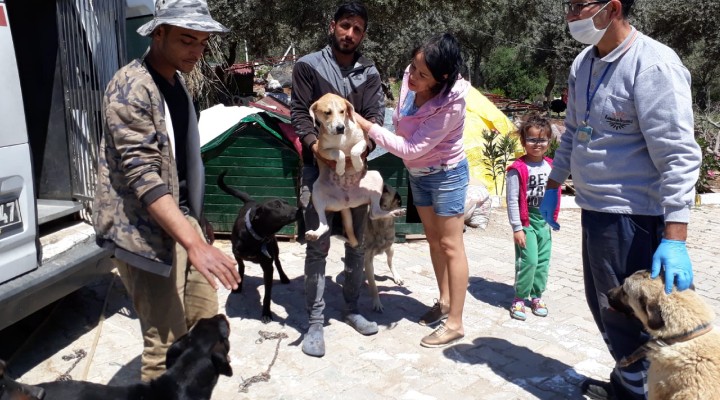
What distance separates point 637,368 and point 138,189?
258 centimetres

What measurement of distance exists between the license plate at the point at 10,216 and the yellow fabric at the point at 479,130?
19.7ft

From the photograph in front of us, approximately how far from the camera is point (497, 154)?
8523mm

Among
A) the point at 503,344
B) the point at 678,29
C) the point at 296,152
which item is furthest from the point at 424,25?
the point at 503,344

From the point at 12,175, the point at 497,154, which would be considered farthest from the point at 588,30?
the point at 497,154

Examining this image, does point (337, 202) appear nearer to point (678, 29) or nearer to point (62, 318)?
point (62, 318)

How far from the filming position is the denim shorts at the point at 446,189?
4133 millimetres

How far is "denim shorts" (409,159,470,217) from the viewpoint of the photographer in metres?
4.13

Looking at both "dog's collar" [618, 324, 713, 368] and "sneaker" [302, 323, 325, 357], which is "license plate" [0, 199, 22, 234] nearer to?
"sneaker" [302, 323, 325, 357]

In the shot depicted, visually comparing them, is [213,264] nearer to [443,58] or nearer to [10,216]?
[10,216]

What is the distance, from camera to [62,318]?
15.2ft

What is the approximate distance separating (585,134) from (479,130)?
→ 6.48m

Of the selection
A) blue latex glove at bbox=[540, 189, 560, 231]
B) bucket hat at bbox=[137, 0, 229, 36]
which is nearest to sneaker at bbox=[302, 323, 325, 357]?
blue latex glove at bbox=[540, 189, 560, 231]

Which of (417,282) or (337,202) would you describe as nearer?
(337,202)

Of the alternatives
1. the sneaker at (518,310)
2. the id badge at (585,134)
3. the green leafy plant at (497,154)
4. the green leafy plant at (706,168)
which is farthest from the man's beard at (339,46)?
the green leafy plant at (706,168)
